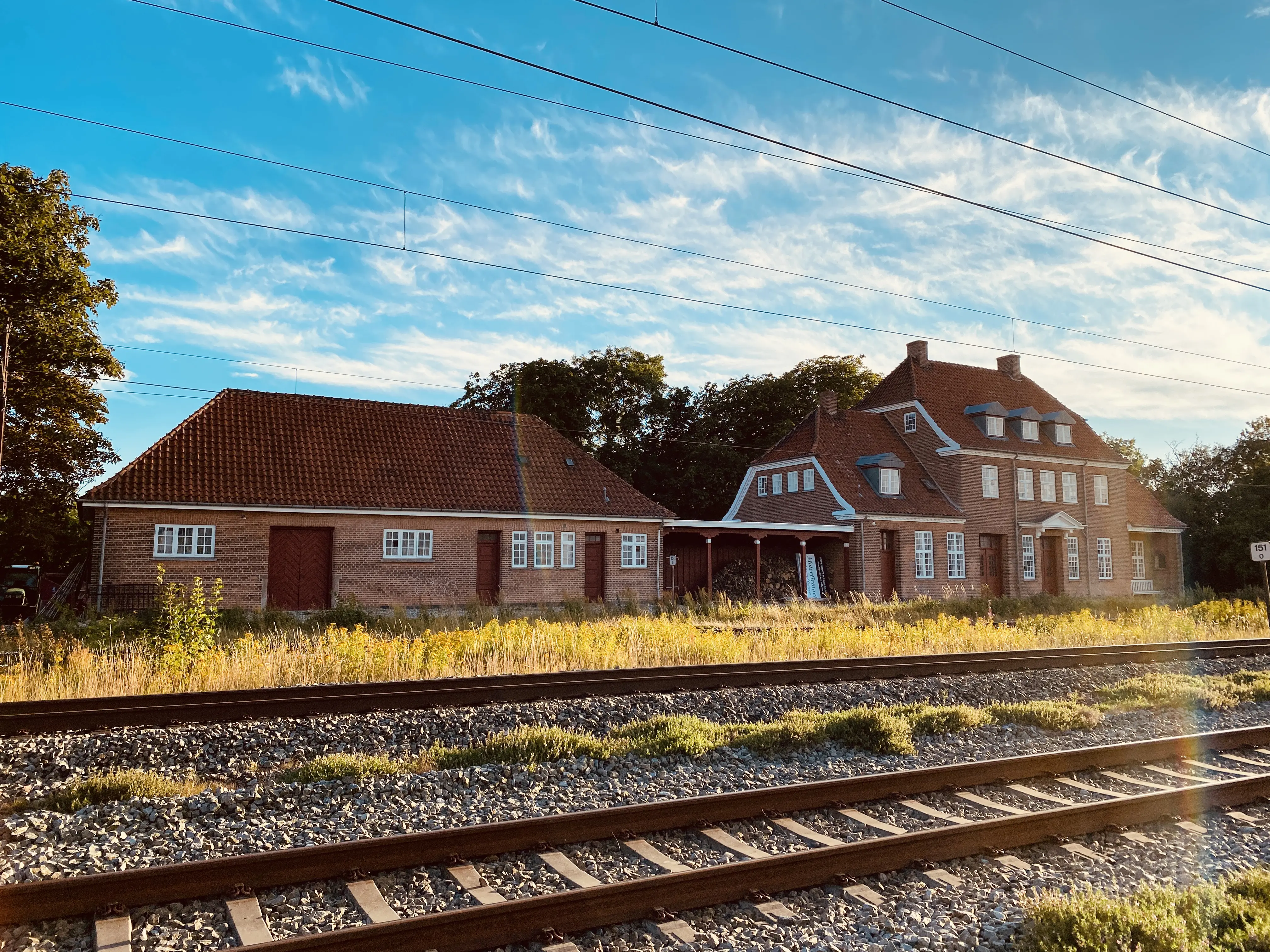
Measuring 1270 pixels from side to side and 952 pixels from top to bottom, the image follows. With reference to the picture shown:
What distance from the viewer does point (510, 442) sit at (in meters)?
30.9

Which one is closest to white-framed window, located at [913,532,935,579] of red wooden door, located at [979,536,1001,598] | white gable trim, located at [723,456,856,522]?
red wooden door, located at [979,536,1001,598]

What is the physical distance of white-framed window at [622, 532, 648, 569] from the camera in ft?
98.5

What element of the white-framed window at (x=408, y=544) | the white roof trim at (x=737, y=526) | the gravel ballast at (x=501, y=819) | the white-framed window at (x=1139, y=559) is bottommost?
the gravel ballast at (x=501, y=819)

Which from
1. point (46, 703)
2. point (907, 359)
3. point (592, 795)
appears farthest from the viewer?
point (907, 359)

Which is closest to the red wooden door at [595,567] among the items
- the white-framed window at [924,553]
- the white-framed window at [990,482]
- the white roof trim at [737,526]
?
the white roof trim at [737,526]

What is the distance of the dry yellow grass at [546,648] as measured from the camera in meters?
10.5

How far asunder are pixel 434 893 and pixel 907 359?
1620 inches

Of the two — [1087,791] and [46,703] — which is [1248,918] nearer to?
[1087,791]

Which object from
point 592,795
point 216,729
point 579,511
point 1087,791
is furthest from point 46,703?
point 579,511

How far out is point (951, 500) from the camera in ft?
125

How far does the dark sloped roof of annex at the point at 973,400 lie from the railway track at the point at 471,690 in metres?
25.9

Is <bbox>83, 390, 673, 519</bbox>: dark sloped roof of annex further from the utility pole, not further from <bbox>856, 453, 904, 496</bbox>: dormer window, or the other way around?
<bbox>856, 453, 904, 496</bbox>: dormer window

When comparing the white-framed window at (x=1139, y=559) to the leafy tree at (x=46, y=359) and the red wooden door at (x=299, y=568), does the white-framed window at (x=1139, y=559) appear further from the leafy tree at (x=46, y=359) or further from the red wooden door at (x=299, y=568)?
the leafy tree at (x=46, y=359)

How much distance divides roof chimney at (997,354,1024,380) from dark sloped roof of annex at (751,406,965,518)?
835cm
